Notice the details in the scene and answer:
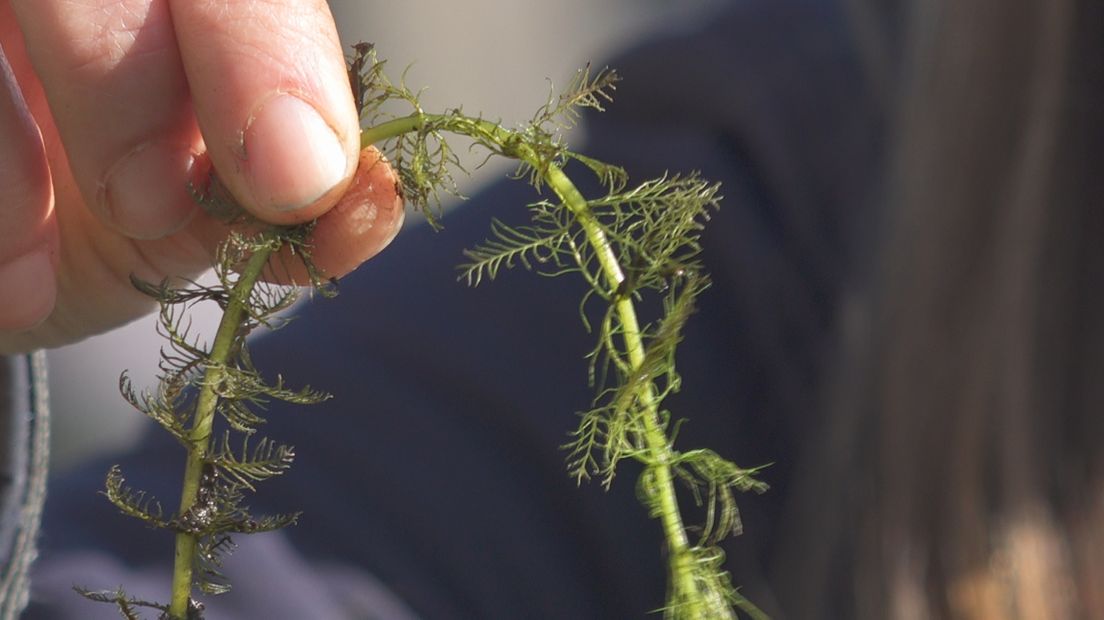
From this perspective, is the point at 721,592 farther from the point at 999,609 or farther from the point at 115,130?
the point at 999,609

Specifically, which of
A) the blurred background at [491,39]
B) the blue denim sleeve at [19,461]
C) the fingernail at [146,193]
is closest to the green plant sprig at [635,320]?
the fingernail at [146,193]

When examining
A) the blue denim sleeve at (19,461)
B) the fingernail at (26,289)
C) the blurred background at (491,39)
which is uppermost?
the blurred background at (491,39)

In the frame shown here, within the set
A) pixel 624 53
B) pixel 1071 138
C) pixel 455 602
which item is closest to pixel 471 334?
pixel 455 602

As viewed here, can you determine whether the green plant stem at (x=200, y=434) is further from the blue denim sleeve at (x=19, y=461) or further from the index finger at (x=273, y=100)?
the blue denim sleeve at (x=19, y=461)

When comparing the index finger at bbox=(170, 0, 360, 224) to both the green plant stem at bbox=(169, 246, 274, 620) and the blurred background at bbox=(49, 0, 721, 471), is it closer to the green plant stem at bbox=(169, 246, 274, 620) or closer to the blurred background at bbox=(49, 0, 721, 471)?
the green plant stem at bbox=(169, 246, 274, 620)

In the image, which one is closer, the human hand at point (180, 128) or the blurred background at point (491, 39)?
the human hand at point (180, 128)

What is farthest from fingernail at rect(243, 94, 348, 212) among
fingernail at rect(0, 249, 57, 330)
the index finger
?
fingernail at rect(0, 249, 57, 330)
